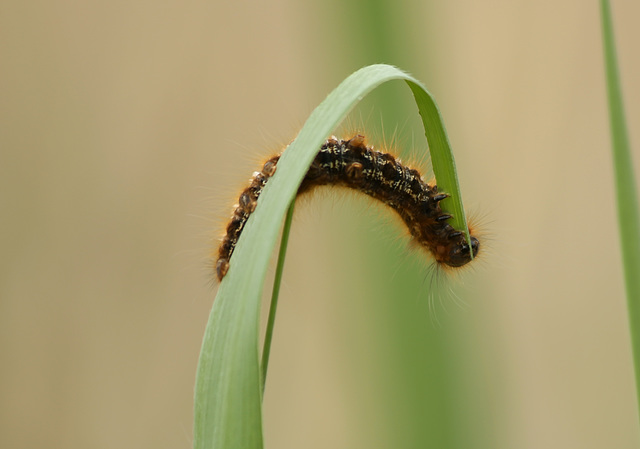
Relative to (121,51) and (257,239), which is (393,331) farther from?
(121,51)

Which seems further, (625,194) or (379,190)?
(379,190)

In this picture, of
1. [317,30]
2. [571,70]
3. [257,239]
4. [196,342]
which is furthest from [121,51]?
[257,239]

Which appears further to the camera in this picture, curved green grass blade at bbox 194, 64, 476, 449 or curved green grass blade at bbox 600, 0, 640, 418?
curved green grass blade at bbox 600, 0, 640, 418

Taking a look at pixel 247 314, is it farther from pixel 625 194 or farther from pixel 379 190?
pixel 379 190

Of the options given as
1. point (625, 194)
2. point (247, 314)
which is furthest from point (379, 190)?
point (247, 314)

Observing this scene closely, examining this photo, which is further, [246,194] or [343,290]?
[343,290]
